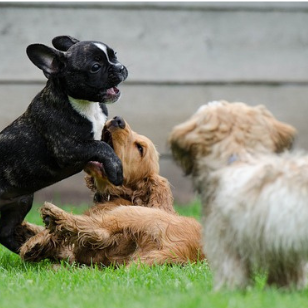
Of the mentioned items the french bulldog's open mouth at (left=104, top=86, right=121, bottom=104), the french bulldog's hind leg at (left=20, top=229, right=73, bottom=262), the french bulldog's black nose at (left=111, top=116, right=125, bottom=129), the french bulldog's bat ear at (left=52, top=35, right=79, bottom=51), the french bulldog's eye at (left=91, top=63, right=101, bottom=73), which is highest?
the french bulldog's bat ear at (left=52, top=35, right=79, bottom=51)

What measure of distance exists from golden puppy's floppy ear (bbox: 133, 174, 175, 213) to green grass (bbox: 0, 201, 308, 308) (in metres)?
0.87

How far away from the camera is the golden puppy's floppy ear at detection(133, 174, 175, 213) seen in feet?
22.0

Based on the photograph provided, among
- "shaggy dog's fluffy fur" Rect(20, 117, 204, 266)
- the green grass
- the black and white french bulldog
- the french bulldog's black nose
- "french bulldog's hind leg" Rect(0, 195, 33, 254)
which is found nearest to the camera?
Answer: the green grass

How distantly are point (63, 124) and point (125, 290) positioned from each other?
6.09 feet

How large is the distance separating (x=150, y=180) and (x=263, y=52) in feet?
14.6

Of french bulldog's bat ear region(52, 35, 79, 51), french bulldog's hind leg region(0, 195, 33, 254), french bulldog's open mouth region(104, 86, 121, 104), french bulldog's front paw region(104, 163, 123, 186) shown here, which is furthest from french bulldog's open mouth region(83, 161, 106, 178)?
french bulldog's bat ear region(52, 35, 79, 51)

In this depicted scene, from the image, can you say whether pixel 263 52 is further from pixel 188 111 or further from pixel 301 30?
pixel 188 111

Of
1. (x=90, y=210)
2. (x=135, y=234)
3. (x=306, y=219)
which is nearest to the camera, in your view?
(x=306, y=219)

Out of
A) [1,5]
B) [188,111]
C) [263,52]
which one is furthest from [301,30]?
[1,5]

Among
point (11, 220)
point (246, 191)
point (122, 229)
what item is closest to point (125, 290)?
point (246, 191)

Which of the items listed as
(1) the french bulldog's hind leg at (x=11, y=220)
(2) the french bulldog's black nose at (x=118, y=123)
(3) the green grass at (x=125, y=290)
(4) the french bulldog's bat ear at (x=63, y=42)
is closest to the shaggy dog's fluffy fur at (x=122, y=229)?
(2) the french bulldog's black nose at (x=118, y=123)

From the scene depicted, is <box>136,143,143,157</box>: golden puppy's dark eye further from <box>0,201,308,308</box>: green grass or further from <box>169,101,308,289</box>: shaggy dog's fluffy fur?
<box>169,101,308,289</box>: shaggy dog's fluffy fur

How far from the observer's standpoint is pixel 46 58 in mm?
6453

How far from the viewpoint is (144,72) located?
1055 cm
